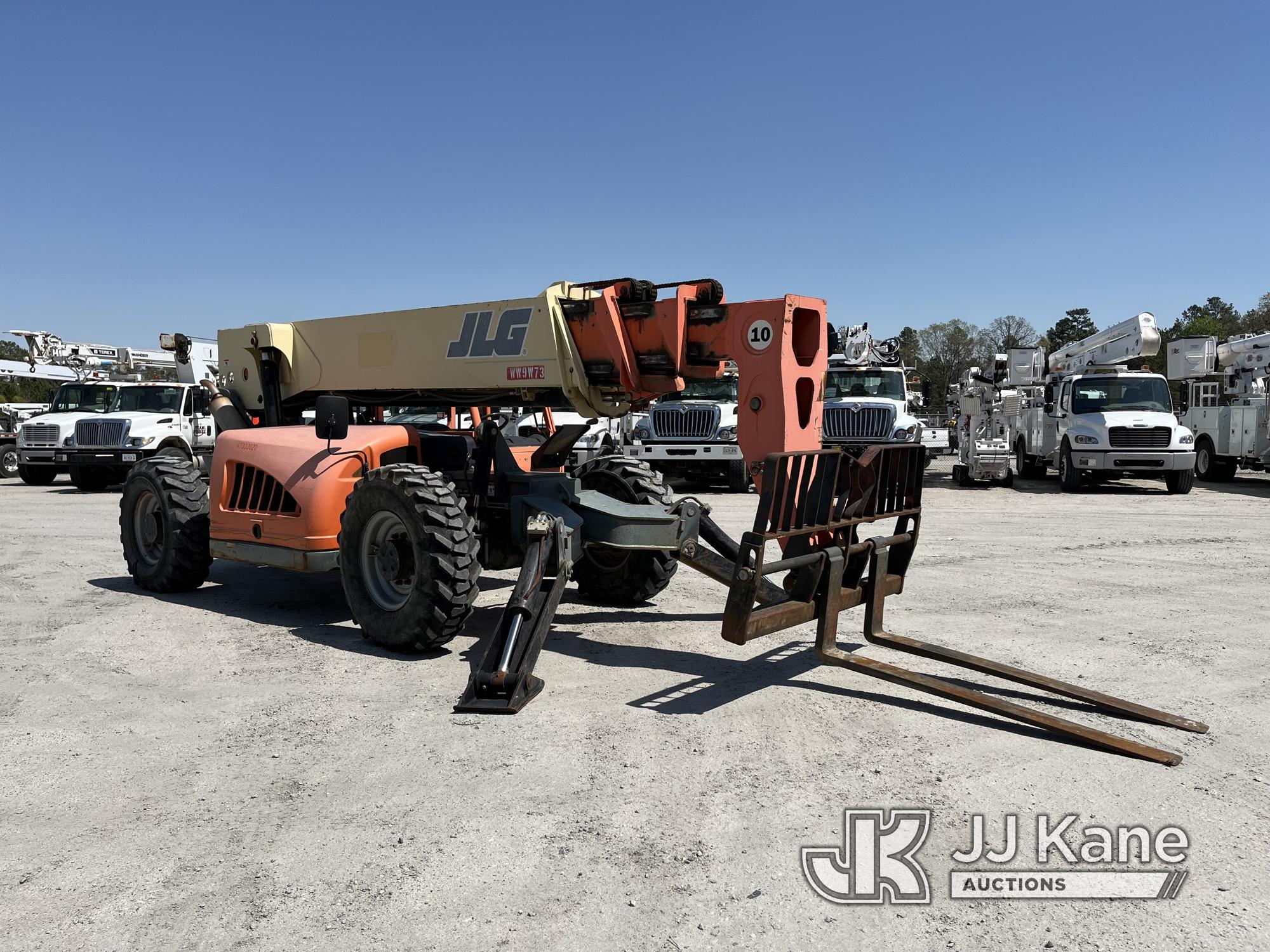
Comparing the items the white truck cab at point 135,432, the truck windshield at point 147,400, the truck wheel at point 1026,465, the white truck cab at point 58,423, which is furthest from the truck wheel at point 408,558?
the truck wheel at point 1026,465

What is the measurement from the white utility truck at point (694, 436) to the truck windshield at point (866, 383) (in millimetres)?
2418

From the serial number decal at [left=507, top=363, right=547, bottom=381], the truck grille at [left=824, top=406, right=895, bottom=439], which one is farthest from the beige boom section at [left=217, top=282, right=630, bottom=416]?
the truck grille at [left=824, top=406, right=895, bottom=439]

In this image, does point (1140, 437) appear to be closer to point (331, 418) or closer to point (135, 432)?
point (331, 418)

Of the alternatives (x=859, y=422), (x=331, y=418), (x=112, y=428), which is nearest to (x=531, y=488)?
(x=331, y=418)

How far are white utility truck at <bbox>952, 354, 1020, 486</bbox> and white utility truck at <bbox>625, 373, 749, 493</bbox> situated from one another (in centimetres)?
528

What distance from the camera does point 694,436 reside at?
17641 millimetres

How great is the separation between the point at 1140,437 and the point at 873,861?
17.3m

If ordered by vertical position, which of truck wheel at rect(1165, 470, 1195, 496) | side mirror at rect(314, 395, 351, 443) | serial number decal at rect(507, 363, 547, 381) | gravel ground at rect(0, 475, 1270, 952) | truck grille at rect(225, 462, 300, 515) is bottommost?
gravel ground at rect(0, 475, 1270, 952)

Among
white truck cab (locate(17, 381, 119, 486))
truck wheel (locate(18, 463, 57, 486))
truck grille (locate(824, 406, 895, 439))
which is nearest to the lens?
truck grille (locate(824, 406, 895, 439))

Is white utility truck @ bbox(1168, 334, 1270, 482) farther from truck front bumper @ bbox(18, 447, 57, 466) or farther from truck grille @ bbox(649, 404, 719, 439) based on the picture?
truck front bumper @ bbox(18, 447, 57, 466)

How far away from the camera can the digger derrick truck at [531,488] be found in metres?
5.28

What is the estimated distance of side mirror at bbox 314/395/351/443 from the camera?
6.46 m

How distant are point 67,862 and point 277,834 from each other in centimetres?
71

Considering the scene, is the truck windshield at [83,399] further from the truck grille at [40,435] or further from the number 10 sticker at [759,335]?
the number 10 sticker at [759,335]
